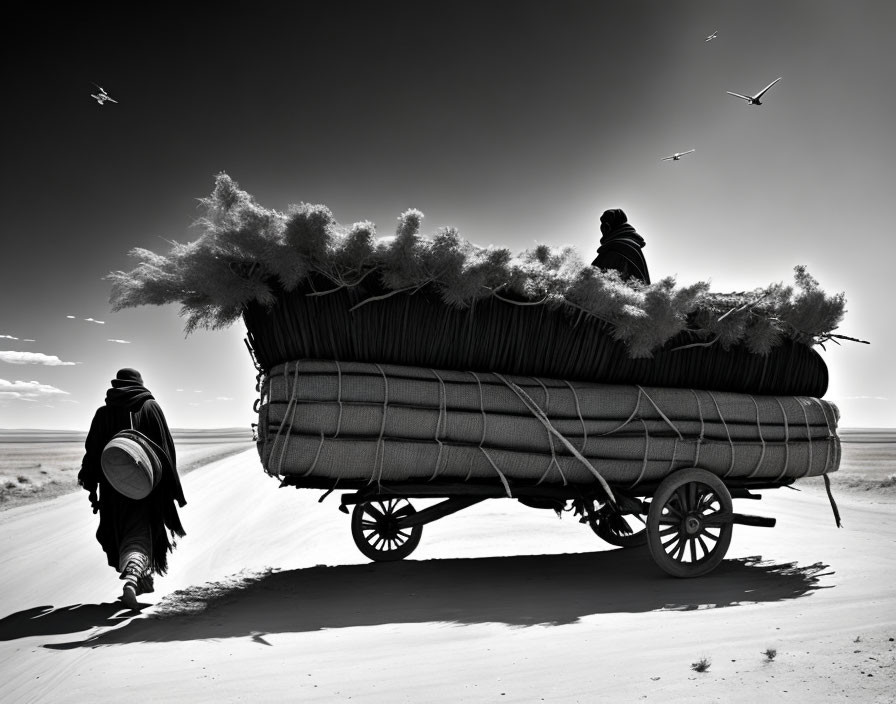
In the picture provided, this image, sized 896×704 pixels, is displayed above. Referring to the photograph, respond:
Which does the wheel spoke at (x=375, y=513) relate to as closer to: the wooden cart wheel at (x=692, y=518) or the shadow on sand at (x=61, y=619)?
the shadow on sand at (x=61, y=619)

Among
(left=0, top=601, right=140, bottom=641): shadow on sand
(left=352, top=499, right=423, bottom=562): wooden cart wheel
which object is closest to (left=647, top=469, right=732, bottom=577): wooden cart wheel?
(left=352, top=499, right=423, bottom=562): wooden cart wheel

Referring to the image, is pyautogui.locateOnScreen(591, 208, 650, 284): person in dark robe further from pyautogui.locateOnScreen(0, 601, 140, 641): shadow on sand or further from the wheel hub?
pyautogui.locateOnScreen(0, 601, 140, 641): shadow on sand

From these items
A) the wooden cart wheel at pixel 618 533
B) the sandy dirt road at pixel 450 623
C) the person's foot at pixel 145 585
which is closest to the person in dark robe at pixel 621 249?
the wooden cart wheel at pixel 618 533

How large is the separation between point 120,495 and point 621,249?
4.88m

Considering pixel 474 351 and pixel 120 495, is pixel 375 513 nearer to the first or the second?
pixel 474 351

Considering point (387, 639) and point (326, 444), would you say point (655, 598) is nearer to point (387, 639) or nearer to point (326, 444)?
→ point (387, 639)

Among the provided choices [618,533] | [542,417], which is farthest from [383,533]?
[618,533]

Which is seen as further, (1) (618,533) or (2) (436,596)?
(1) (618,533)

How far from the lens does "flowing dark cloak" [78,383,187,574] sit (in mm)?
5133

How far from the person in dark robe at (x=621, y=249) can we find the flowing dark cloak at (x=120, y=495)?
4172mm

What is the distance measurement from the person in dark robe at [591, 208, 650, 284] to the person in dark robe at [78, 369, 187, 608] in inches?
165

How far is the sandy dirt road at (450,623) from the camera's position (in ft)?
10.4

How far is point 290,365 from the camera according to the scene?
5.04 meters

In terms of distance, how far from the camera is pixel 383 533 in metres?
6.82
